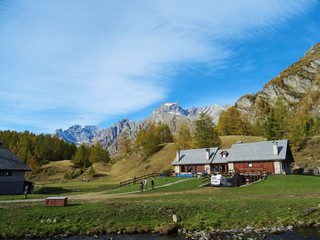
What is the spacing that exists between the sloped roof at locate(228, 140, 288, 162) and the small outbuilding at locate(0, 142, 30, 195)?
46042mm

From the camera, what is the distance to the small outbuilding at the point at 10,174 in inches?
2099

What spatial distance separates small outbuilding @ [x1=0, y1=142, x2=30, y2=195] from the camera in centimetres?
5331

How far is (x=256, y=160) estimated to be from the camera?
60.0 meters

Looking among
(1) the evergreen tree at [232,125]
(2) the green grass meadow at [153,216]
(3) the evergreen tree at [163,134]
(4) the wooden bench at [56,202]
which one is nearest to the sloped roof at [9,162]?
(2) the green grass meadow at [153,216]

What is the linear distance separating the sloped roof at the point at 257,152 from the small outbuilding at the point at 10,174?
4604 centimetres

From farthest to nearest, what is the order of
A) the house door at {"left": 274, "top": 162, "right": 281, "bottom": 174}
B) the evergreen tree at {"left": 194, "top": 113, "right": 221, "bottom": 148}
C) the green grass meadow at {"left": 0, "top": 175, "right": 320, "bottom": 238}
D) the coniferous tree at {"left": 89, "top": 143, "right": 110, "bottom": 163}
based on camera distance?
the coniferous tree at {"left": 89, "top": 143, "right": 110, "bottom": 163}
the evergreen tree at {"left": 194, "top": 113, "right": 221, "bottom": 148}
the house door at {"left": 274, "top": 162, "right": 281, "bottom": 174}
the green grass meadow at {"left": 0, "top": 175, "right": 320, "bottom": 238}

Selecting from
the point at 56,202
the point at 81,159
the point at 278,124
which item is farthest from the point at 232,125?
the point at 56,202

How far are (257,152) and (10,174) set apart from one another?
2077 inches

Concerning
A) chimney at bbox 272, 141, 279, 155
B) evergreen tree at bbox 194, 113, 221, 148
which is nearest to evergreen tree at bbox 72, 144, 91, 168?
evergreen tree at bbox 194, 113, 221, 148

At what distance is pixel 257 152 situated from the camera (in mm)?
61844

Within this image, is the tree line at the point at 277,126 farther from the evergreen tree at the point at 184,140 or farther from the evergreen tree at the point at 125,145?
the evergreen tree at the point at 125,145

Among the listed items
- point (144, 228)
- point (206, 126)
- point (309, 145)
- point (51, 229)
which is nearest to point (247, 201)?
point (144, 228)

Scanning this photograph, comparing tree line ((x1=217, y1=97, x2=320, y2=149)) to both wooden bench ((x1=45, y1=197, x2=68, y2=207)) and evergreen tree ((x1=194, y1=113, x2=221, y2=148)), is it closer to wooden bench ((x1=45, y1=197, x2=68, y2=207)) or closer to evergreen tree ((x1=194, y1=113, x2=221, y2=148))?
evergreen tree ((x1=194, y1=113, x2=221, y2=148))

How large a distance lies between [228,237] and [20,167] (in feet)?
164
